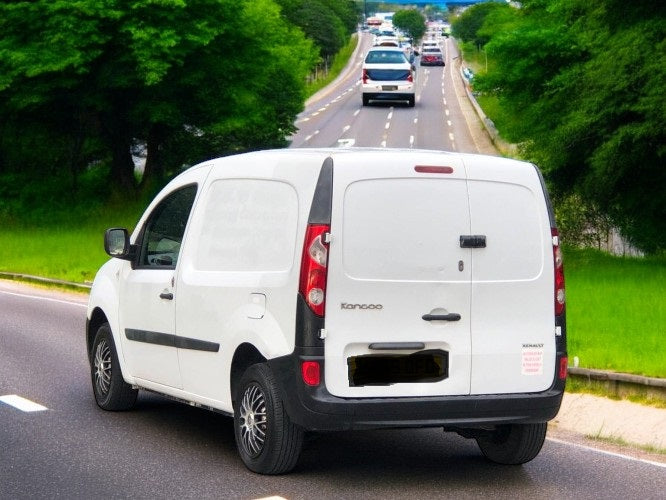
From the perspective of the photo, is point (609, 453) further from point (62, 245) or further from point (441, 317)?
point (62, 245)

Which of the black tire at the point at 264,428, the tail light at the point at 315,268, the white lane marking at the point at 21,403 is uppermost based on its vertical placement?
the tail light at the point at 315,268

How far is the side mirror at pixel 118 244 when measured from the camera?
33.2ft

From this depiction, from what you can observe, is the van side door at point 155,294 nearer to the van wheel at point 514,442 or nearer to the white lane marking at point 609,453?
the van wheel at point 514,442

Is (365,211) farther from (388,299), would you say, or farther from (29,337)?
(29,337)

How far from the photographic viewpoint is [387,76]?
67000mm

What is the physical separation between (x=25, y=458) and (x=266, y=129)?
1876 inches

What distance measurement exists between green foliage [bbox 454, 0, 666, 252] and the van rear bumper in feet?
76.9

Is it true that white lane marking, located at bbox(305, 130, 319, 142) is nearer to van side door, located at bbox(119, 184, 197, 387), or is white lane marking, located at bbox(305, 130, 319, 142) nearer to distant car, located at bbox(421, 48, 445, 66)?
distant car, located at bbox(421, 48, 445, 66)

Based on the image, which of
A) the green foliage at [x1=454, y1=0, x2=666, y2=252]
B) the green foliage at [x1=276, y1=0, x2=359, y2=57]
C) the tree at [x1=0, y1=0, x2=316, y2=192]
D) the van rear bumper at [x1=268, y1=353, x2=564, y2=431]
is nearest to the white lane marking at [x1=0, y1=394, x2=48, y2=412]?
the van rear bumper at [x1=268, y1=353, x2=564, y2=431]

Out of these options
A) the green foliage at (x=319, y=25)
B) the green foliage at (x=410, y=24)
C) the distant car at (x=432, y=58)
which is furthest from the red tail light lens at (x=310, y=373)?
the green foliage at (x=410, y=24)

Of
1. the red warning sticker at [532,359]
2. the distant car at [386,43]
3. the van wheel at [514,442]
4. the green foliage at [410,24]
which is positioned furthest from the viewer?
the green foliage at [410,24]

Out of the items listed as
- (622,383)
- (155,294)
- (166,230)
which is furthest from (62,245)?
(155,294)

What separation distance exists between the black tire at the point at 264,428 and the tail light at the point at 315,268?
1.93 feet

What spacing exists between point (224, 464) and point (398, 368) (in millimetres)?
Answer: 1365
